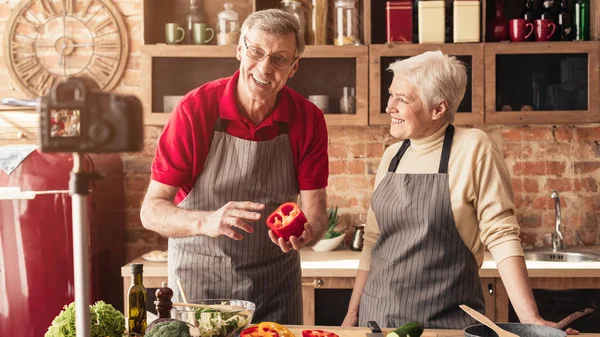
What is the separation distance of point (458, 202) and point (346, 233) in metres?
1.86

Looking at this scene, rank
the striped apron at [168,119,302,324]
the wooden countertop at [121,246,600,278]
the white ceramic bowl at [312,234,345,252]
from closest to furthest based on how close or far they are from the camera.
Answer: the striped apron at [168,119,302,324] < the wooden countertop at [121,246,600,278] < the white ceramic bowl at [312,234,345,252]

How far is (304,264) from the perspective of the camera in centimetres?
328

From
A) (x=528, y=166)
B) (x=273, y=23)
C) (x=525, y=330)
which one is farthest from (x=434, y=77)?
(x=528, y=166)

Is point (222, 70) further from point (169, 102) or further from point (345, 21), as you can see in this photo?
point (345, 21)

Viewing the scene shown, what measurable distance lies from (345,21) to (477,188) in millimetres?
1735

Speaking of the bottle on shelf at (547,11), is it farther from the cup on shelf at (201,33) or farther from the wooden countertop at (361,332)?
the wooden countertop at (361,332)

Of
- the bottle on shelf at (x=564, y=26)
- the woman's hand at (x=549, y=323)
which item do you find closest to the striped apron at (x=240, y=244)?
the woman's hand at (x=549, y=323)

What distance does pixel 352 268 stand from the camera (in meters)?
3.21

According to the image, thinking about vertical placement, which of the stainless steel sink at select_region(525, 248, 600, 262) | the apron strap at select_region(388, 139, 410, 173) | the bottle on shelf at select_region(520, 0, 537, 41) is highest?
the bottle on shelf at select_region(520, 0, 537, 41)

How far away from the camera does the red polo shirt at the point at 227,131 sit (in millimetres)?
Result: 2129

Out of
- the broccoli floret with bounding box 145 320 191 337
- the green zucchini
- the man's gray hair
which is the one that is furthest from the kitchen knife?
the man's gray hair

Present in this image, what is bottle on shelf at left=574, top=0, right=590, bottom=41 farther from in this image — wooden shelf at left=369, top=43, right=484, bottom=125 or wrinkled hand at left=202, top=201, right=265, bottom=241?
wrinkled hand at left=202, top=201, right=265, bottom=241

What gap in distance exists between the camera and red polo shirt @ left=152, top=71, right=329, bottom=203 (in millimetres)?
2129

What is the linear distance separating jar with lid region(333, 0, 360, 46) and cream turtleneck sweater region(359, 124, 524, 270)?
143 centimetres
